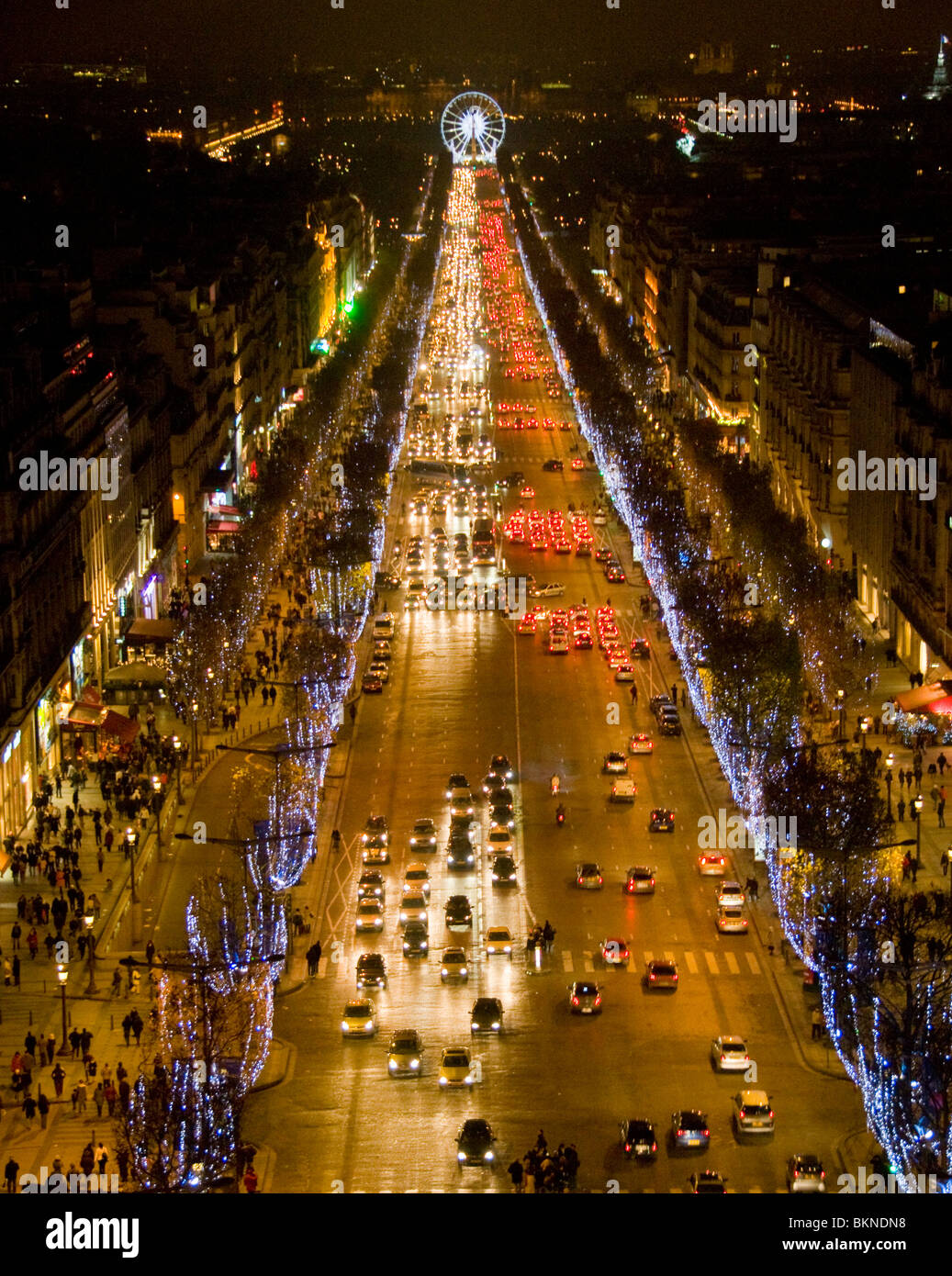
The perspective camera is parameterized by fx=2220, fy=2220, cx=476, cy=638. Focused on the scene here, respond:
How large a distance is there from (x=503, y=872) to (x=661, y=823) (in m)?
4.69

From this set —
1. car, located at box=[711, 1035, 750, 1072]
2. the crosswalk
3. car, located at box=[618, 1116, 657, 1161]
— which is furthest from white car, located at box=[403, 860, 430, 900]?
car, located at box=[618, 1116, 657, 1161]

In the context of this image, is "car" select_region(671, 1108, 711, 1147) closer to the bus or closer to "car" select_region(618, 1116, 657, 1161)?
"car" select_region(618, 1116, 657, 1161)

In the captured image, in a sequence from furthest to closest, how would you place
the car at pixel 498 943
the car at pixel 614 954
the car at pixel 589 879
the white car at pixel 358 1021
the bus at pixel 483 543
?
1. the bus at pixel 483 543
2. the car at pixel 589 879
3. the car at pixel 498 943
4. the car at pixel 614 954
5. the white car at pixel 358 1021

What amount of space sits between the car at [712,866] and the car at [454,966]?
7317 millimetres

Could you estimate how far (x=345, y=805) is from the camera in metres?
48.9

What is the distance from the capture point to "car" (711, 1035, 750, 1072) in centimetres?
3234

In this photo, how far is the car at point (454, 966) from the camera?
37438 mm

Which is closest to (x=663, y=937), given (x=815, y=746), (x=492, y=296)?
(x=815, y=746)

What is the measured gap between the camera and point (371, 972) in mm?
36938

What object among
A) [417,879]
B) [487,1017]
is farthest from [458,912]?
[487,1017]

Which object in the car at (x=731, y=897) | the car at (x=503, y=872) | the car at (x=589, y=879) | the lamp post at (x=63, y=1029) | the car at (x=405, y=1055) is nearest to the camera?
the car at (x=405, y=1055)

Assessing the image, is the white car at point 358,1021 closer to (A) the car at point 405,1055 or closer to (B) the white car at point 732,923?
(A) the car at point 405,1055

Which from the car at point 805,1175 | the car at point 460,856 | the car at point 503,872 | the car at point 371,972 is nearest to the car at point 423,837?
the car at point 460,856

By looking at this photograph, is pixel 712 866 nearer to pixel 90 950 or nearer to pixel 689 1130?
pixel 90 950
